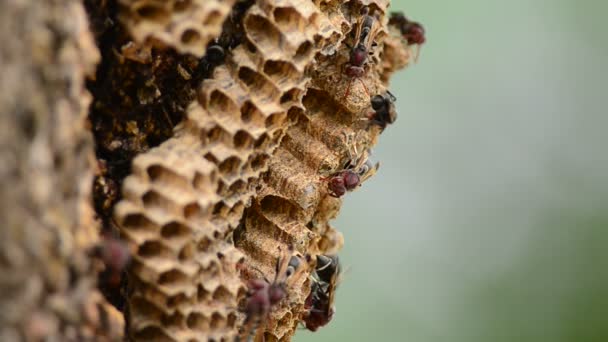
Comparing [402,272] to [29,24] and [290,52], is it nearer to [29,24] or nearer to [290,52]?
[290,52]

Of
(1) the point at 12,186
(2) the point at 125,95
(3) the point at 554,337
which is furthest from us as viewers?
(3) the point at 554,337

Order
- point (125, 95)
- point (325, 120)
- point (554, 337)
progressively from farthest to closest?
point (554, 337) → point (325, 120) → point (125, 95)

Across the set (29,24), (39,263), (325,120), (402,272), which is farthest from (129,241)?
(402,272)

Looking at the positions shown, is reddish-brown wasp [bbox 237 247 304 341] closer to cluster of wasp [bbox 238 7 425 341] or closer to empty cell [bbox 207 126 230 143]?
cluster of wasp [bbox 238 7 425 341]

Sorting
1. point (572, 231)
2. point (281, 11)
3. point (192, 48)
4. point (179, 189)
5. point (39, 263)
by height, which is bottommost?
point (39, 263)

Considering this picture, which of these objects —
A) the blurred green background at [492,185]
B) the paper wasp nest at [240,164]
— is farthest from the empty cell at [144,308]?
the blurred green background at [492,185]

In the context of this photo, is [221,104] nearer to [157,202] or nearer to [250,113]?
[250,113]
